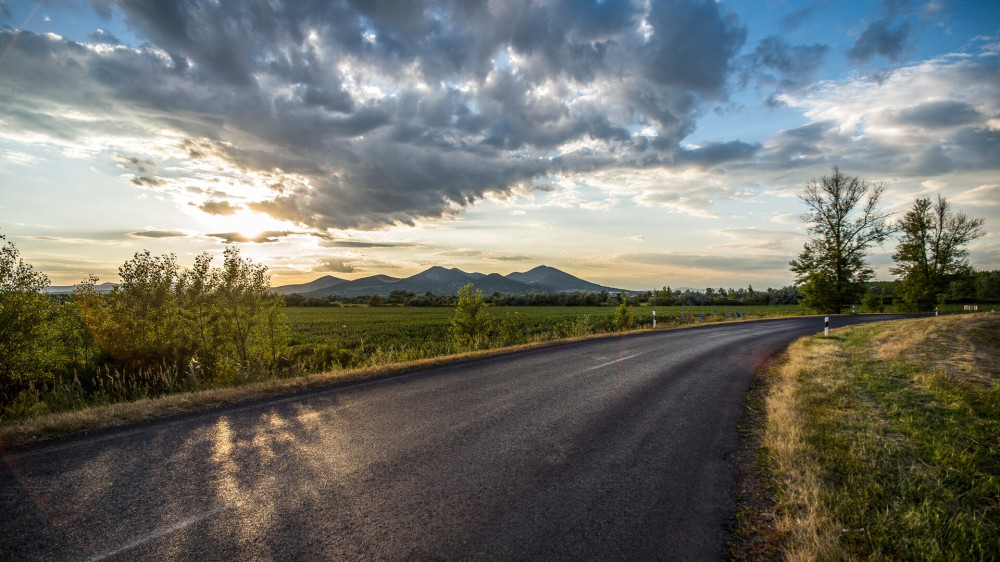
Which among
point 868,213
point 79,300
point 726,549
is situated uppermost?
point 868,213

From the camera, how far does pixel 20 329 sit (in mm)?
9969

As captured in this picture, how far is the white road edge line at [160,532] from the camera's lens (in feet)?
9.93

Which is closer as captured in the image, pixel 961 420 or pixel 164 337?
pixel 961 420

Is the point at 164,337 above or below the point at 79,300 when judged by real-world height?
below

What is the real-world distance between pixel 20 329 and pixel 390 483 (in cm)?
1165

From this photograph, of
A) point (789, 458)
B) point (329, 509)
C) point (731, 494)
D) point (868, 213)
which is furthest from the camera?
point (868, 213)

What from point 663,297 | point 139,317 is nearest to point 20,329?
point 139,317

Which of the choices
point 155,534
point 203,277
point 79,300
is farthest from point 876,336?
point 79,300

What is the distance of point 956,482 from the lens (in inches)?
176

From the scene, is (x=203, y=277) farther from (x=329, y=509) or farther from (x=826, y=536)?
(x=826, y=536)

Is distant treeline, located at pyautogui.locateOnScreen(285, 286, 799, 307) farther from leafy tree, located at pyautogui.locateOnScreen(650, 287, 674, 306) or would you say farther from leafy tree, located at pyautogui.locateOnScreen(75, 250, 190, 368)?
leafy tree, located at pyautogui.locateOnScreen(75, 250, 190, 368)

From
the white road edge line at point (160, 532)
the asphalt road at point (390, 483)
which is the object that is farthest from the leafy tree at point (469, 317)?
the white road edge line at point (160, 532)

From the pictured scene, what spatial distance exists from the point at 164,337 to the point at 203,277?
7.79 feet

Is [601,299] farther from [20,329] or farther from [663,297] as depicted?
[20,329]
